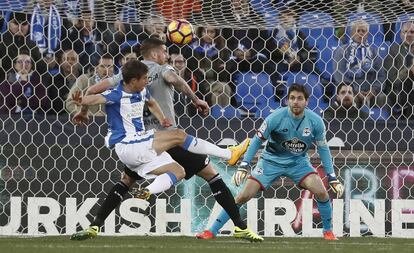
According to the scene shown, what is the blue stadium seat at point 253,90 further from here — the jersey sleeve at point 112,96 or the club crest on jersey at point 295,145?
the jersey sleeve at point 112,96

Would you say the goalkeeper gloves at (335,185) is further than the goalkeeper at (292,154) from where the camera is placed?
No

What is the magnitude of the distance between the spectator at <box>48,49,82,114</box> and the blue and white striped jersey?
185 cm

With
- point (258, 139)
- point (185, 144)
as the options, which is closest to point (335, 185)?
point (258, 139)

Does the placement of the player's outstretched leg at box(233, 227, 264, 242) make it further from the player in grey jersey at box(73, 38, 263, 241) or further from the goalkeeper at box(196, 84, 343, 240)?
the goalkeeper at box(196, 84, 343, 240)

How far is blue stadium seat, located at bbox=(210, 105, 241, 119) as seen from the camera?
9914 millimetres

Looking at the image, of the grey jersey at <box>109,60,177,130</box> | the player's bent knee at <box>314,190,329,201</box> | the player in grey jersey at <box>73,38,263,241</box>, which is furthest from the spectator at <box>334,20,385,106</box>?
the grey jersey at <box>109,60,177,130</box>

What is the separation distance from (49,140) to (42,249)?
8.22ft

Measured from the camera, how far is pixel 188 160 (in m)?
8.32

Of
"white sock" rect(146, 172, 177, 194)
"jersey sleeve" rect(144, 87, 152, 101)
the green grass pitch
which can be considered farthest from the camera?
"jersey sleeve" rect(144, 87, 152, 101)

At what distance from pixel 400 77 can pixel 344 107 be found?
2.20 ft

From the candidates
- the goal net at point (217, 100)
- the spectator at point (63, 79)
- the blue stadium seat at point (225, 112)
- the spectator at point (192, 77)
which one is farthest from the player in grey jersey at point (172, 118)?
the spectator at point (192, 77)

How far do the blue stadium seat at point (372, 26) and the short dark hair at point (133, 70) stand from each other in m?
3.14

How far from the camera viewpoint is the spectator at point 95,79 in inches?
385

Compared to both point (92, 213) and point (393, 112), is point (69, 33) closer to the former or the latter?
point (92, 213)
